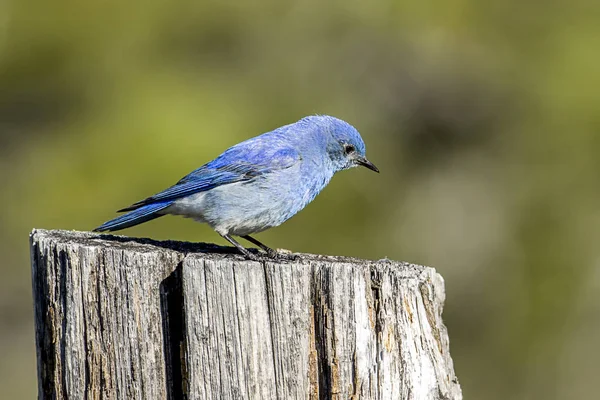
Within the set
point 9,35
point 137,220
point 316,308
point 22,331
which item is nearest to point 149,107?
point 9,35

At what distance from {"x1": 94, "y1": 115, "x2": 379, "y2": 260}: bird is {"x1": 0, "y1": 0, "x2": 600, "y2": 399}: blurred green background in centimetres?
292

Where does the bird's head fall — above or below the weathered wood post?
above

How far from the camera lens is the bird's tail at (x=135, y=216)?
215 inches

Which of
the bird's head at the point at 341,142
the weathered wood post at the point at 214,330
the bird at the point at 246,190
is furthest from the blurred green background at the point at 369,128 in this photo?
the weathered wood post at the point at 214,330

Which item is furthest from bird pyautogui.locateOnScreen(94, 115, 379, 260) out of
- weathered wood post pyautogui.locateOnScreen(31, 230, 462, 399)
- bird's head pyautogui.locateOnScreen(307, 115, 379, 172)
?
weathered wood post pyautogui.locateOnScreen(31, 230, 462, 399)

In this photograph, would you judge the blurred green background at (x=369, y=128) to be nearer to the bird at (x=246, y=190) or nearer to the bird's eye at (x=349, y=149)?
the bird's eye at (x=349, y=149)

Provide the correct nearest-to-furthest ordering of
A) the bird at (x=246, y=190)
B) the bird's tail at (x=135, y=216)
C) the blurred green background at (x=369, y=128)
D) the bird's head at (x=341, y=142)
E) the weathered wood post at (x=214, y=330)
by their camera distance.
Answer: the weathered wood post at (x=214, y=330), the bird's tail at (x=135, y=216), the bird at (x=246, y=190), the bird's head at (x=341, y=142), the blurred green background at (x=369, y=128)

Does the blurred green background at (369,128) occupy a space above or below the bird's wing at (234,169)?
above

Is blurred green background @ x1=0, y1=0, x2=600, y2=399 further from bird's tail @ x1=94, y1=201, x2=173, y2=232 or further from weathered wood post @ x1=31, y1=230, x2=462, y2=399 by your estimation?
weathered wood post @ x1=31, y1=230, x2=462, y2=399

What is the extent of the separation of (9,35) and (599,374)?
23.3 feet

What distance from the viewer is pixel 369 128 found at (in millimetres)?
9266

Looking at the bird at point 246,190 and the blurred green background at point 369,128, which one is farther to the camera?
the blurred green background at point 369,128

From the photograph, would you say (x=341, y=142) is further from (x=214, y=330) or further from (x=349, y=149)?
(x=214, y=330)

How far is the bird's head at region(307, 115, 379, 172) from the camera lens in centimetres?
625
